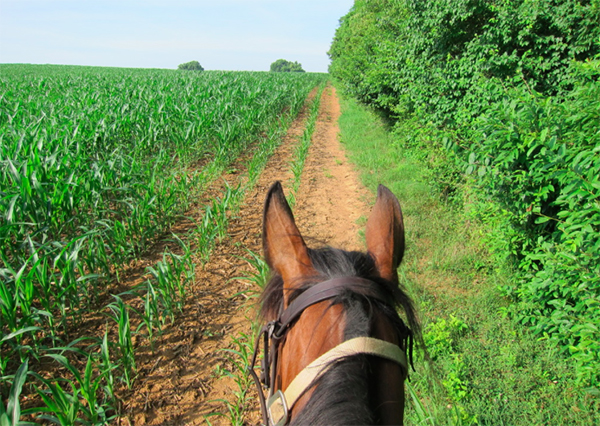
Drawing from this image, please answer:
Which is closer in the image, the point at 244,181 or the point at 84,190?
the point at 84,190

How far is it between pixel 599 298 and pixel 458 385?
3.45ft

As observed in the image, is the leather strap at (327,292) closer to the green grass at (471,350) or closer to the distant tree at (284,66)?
the green grass at (471,350)

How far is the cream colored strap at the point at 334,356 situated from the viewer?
0.89m

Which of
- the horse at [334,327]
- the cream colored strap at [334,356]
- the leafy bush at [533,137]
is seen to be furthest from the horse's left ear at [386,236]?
the leafy bush at [533,137]

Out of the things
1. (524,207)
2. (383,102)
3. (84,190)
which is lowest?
(84,190)

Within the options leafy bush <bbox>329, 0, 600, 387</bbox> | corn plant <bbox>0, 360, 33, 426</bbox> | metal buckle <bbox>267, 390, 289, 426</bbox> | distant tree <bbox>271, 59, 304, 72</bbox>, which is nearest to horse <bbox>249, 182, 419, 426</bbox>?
metal buckle <bbox>267, 390, 289, 426</bbox>

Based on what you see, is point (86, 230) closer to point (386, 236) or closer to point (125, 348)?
point (125, 348)

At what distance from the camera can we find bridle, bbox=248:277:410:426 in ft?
2.96

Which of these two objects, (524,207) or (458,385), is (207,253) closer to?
(458,385)

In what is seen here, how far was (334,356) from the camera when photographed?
90 cm

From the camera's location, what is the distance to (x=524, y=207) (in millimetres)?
2711

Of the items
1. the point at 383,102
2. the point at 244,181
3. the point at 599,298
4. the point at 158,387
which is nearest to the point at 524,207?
the point at 599,298

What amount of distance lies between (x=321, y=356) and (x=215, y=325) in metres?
2.64

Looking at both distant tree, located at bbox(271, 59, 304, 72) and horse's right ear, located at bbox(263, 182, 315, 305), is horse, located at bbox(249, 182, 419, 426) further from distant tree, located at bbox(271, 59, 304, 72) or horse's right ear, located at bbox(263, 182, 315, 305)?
distant tree, located at bbox(271, 59, 304, 72)
